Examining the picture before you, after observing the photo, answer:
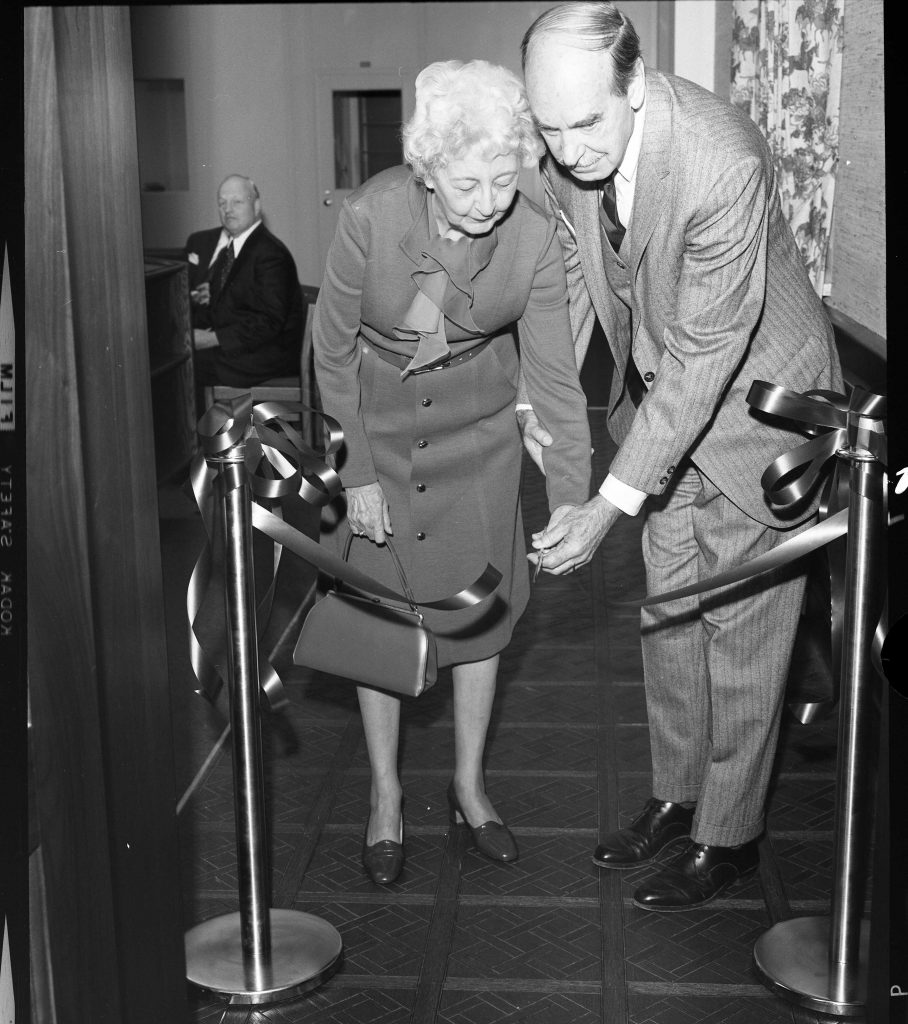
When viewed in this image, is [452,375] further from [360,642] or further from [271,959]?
[271,959]

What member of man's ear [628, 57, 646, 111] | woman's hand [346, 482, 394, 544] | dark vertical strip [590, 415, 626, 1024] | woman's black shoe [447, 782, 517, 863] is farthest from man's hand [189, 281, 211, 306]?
man's ear [628, 57, 646, 111]

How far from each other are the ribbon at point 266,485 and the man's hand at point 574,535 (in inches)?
3.9

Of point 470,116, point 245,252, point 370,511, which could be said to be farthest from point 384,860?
point 245,252

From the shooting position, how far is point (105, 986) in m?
1.51

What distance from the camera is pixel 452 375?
235 centimetres

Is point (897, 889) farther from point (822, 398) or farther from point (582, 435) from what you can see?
point (582, 435)

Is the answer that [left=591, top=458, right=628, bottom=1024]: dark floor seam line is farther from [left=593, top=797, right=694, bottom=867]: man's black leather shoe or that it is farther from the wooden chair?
the wooden chair

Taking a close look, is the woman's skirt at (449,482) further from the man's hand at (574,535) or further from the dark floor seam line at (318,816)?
the dark floor seam line at (318,816)

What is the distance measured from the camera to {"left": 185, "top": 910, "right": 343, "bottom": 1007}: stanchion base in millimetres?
2143

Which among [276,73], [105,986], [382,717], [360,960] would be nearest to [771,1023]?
[360,960]

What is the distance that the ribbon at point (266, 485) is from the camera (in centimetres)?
206

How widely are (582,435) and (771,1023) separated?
1053 millimetres

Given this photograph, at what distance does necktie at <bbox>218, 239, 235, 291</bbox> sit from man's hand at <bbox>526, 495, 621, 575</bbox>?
10.6 ft

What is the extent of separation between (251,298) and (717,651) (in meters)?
2.98
